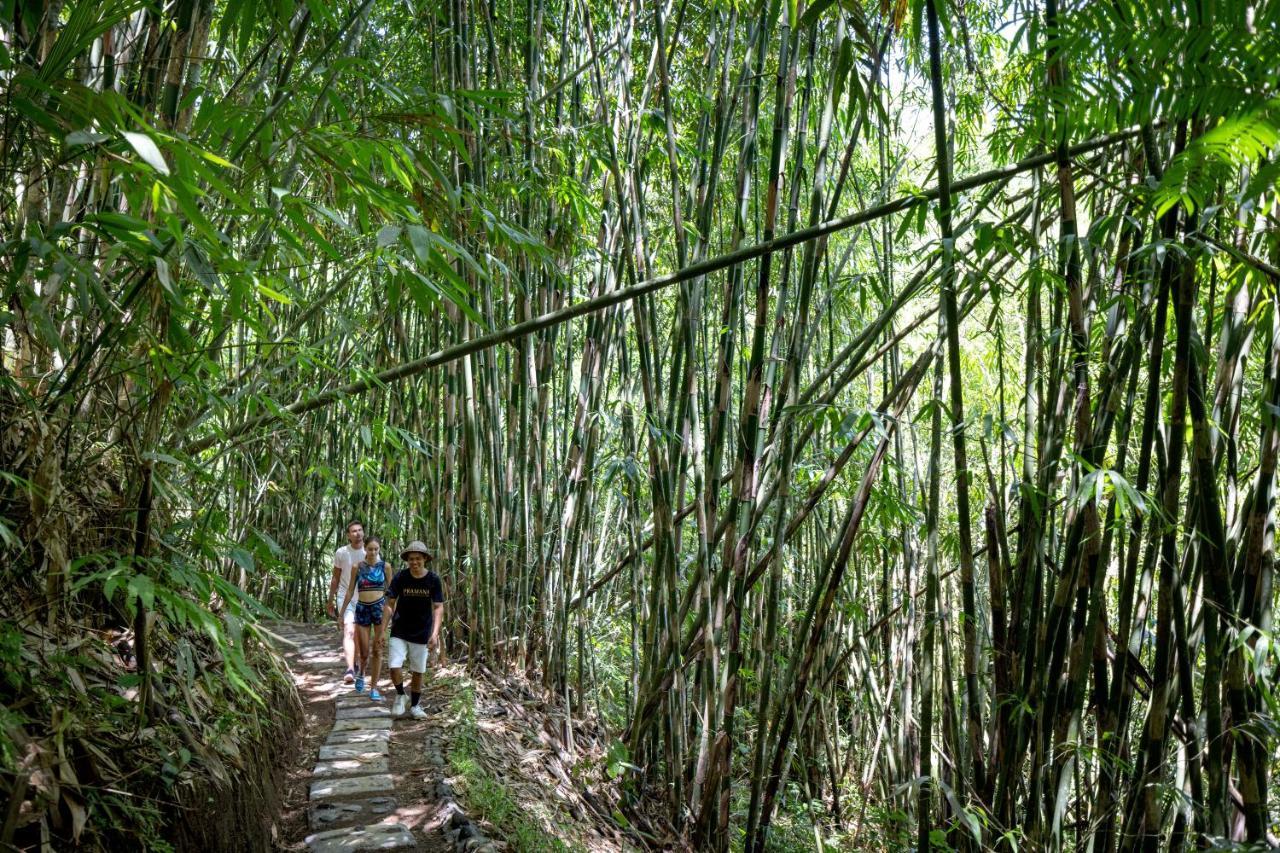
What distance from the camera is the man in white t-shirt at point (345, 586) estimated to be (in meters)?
4.99

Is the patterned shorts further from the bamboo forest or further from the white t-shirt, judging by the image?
the white t-shirt

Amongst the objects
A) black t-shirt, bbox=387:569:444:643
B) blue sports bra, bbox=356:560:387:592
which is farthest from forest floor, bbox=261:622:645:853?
blue sports bra, bbox=356:560:387:592

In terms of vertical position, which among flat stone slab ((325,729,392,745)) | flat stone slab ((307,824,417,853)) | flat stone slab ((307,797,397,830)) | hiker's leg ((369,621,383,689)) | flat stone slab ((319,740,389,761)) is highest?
hiker's leg ((369,621,383,689))

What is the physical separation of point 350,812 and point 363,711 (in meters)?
1.37

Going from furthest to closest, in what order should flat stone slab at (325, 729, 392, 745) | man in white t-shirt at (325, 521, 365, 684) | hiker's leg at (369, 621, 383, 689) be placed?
man in white t-shirt at (325, 521, 365, 684), hiker's leg at (369, 621, 383, 689), flat stone slab at (325, 729, 392, 745)

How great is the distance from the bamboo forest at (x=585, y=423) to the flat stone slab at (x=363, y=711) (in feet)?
0.07

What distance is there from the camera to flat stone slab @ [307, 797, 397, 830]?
119 inches

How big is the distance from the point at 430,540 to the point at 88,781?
11.3 ft

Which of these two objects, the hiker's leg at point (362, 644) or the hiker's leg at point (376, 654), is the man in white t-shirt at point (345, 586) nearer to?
the hiker's leg at point (362, 644)

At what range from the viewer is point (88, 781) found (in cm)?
184

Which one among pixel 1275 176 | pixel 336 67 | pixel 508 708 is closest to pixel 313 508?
pixel 508 708

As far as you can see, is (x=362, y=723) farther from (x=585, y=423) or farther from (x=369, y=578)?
(x=585, y=423)

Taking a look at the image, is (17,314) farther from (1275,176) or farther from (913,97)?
(913,97)

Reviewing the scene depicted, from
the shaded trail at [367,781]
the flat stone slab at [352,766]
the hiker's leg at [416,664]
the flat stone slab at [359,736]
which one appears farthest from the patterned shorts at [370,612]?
the flat stone slab at [352,766]
